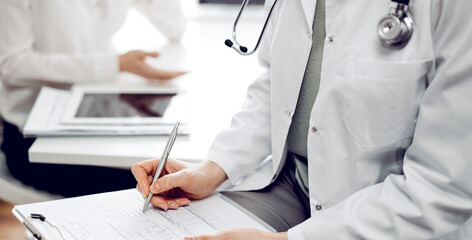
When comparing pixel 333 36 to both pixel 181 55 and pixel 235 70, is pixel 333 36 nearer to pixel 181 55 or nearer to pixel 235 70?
pixel 235 70

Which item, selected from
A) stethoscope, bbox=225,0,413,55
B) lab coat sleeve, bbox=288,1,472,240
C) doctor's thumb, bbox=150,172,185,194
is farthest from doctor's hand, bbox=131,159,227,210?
stethoscope, bbox=225,0,413,55

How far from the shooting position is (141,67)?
1648 mm

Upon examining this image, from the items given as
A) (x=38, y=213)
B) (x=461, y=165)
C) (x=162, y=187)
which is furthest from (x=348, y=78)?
(x=38, y=213)

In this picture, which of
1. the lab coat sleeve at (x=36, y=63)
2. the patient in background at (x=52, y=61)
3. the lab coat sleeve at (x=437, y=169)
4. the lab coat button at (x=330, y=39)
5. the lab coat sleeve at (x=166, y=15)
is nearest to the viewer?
the lab coat sleeve at (x=437, y=169)

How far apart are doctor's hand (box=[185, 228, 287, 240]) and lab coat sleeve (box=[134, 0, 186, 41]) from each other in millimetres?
1304

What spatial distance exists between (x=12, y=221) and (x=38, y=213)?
4.36 feet

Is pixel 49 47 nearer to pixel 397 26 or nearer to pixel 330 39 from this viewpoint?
pixel 330 39

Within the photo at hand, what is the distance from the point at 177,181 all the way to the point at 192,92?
59 centimetres

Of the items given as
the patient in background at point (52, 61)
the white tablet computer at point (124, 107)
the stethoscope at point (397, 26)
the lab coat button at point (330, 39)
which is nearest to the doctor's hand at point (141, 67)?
the patient in background at point (52, 61)

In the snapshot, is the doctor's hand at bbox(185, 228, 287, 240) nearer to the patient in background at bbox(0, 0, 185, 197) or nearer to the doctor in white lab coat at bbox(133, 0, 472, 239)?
the doctor in white lab coat at bbox(133, 0, 472, 239)

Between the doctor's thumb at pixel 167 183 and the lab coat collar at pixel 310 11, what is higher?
the lab coat collar at pixel 310 11

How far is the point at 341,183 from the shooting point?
3.07ft

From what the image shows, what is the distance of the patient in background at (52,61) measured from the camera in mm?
1486

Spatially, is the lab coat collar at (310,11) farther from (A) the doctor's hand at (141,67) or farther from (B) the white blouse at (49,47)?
(B) the white blouse at (49,47)
